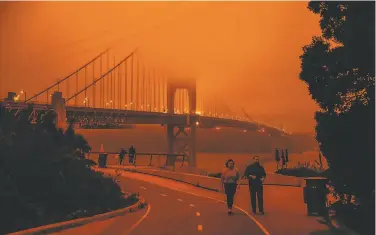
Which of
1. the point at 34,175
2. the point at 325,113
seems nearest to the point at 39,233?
the point at 34,175

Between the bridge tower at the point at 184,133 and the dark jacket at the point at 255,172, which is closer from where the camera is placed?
the dark jacket at the point at 255,172

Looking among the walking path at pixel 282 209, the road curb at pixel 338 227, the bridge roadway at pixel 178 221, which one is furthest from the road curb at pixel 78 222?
the road curb at pixel 338 227

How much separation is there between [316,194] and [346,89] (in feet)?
11.8

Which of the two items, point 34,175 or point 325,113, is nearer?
point 325,113

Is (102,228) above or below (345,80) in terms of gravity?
below

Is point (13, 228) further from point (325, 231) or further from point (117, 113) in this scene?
point (117, 113)

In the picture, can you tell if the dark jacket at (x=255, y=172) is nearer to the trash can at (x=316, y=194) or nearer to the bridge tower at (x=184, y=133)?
the trash can at (x=316, y=194)

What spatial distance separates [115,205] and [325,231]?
9.67m

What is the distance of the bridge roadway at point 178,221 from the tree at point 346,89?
2.82 meters

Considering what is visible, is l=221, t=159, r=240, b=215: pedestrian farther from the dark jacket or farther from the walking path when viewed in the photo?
the walking path

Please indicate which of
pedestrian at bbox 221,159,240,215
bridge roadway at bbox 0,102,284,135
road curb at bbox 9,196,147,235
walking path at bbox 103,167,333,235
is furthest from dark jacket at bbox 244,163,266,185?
bridge roadway at bbox 0,102,284,135

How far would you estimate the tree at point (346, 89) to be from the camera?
16.2 meters

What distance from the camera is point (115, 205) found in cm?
2345

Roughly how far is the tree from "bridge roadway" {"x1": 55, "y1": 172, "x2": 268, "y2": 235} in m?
2.82
